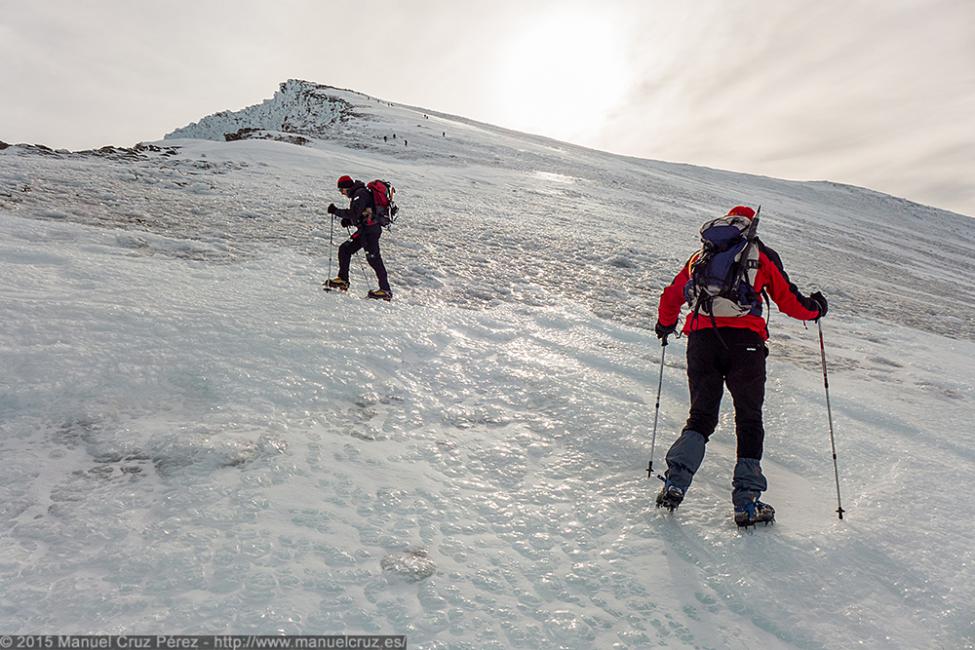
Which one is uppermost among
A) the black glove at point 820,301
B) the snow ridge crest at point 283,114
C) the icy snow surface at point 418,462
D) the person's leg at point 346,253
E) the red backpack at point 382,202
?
the snow ridge crest at point 283,114

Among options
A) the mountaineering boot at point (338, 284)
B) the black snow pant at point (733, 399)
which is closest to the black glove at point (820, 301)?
the black snow pant at point (733, 399)

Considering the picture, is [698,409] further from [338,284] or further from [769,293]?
[338,284]

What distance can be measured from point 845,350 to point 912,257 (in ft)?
90.1

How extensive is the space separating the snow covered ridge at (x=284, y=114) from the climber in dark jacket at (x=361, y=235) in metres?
34.2

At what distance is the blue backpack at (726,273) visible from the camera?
3812 millimetres

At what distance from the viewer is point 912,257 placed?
94.1 feet

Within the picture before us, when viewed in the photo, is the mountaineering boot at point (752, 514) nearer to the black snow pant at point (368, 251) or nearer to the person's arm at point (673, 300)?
the person's arm at point (673, 300)

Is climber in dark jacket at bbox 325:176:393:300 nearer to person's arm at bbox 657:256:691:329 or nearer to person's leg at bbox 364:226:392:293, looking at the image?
person's leg at bbox 364:226:392:293

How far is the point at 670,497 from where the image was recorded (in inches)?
143

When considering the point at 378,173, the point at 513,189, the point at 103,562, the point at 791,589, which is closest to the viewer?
the point at 103,562

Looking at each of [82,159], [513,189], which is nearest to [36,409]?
[82,159]

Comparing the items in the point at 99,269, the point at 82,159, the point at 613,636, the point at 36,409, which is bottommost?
the point at 613,636

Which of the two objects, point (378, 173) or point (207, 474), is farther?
point (378, 173)

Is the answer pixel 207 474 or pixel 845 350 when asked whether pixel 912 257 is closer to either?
pixel 845 350
